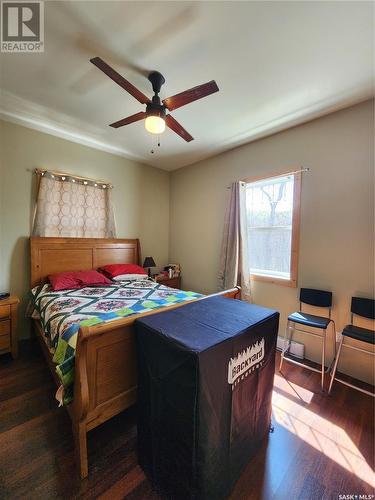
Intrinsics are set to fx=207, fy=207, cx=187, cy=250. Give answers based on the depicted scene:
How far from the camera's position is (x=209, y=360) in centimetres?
96

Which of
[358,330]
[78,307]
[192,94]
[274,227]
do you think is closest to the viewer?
[192,94]

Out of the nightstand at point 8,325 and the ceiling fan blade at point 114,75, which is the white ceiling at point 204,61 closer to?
the ceiling fan blade at point 114,75

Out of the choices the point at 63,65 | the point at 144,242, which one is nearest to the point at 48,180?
the point at 63,65

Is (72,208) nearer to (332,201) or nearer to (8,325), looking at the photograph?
(8,325)

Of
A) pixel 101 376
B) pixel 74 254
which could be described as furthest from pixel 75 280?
pixel 101 376

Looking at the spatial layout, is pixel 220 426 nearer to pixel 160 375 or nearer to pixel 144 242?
pixel 160 375

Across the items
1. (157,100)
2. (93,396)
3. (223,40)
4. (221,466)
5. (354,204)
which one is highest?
(223,40)

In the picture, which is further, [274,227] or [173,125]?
[274,227]

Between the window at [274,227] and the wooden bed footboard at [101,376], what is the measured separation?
196cm

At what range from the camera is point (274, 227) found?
2.83 m

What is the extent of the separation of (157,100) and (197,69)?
503mm

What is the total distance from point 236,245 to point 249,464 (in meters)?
2.23

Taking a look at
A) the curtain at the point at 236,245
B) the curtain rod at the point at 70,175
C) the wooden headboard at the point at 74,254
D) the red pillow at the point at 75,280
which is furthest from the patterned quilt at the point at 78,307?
the curtain rod at the point at 70,175

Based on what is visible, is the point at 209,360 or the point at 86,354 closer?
the point at 209,360
